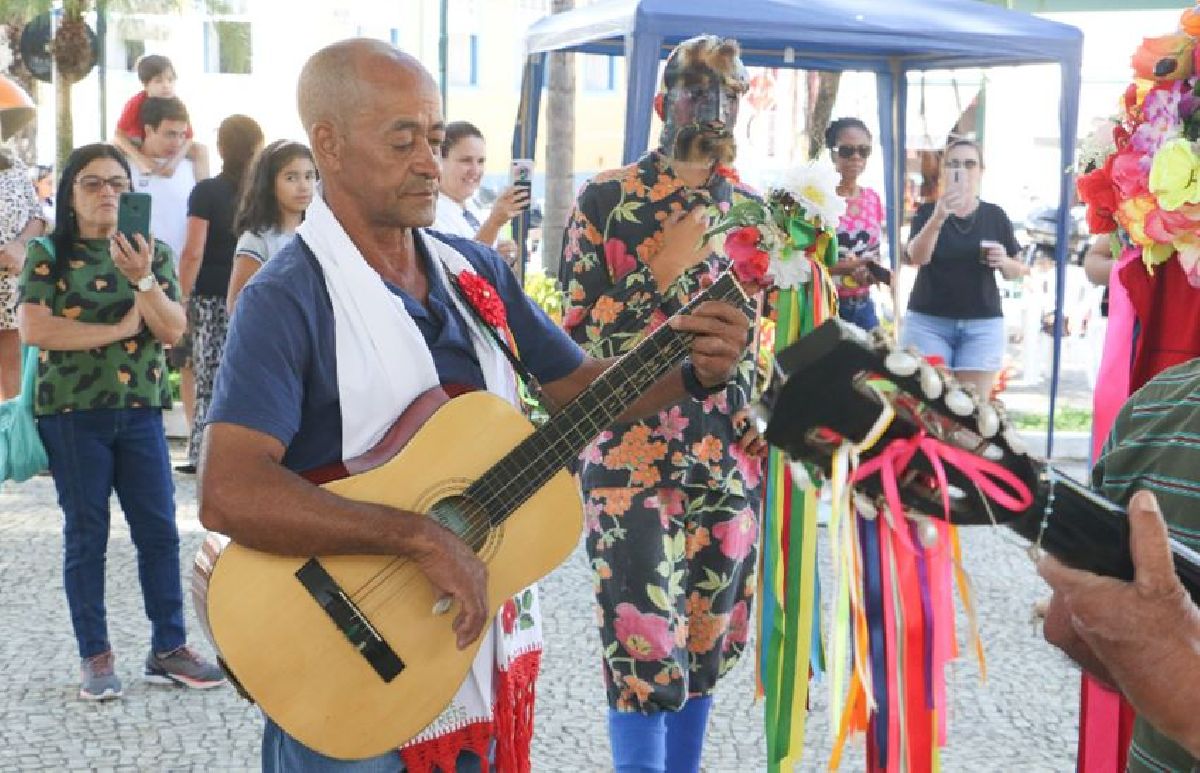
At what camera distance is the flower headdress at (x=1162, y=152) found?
7.93ft

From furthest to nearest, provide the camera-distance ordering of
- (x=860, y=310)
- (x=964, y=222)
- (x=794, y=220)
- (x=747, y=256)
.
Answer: (x=964, y=222) < (x=860, y=310) < (x=794, y=220) < (x=747, y=256)

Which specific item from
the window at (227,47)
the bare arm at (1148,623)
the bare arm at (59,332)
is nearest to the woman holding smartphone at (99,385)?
the bare arm at (59,332)

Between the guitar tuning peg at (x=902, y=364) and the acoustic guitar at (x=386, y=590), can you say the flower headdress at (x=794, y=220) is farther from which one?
the guitar tuning peg at (x=902, y=364)

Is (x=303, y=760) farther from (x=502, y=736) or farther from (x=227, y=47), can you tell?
(x=227, y=47)

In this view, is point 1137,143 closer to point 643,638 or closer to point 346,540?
point 346,540

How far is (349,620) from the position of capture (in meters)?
2.50

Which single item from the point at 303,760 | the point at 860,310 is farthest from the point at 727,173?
the point at 860,310

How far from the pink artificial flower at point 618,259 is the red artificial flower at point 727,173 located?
1.00ft

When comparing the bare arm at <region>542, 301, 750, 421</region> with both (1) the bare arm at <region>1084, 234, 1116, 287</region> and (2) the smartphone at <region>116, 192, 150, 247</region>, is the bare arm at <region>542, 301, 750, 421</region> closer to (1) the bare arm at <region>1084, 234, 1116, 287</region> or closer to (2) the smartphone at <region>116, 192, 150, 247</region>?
(2) the smartphone at <region>116, 192, 150, 247</region>

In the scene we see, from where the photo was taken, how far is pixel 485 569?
2.57m

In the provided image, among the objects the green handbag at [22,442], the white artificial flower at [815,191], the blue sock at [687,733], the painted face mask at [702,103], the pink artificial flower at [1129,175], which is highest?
the painted face mask at [702,103]

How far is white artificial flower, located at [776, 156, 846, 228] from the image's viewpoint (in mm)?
3697

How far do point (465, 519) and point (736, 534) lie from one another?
1.41 m

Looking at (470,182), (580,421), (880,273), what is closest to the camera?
(580,421)
